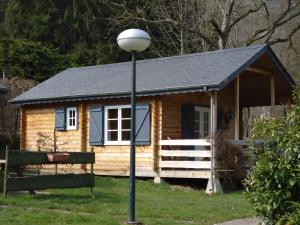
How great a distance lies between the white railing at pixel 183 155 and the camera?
17219mm

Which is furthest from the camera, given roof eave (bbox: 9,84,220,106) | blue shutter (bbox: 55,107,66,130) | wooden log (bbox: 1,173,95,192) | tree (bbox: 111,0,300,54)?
tree (bbox: 111,0,300,54)

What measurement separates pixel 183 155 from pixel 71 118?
17.5 ft

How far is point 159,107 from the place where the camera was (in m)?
18.8

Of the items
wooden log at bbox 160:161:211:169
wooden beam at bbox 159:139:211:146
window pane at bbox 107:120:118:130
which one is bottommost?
wooden log at bbox 160:161:211:169

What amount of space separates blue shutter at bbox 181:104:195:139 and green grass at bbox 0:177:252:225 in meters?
3.45

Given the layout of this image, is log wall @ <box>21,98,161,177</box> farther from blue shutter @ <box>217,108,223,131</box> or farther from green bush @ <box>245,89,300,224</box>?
green bush @ <box>245,89,300,224</box>

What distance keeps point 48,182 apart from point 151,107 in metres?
6.24

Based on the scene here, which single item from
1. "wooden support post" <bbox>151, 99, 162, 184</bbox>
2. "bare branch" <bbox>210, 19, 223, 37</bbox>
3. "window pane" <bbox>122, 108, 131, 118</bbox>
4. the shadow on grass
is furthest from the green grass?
"bare branch" <bbox>210, 19, 223, 37</bbox>

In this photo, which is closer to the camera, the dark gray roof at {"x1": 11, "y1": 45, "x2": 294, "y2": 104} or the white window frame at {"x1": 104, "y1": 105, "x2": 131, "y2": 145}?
the dark gray roof at {"x1": 11, "y1": 45, "x2": 294, "y2": 104}

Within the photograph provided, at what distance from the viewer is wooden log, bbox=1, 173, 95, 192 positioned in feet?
42.3

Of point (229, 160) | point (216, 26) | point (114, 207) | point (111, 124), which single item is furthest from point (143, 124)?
point (216, 26)

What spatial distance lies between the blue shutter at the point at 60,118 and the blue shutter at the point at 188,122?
447 cm

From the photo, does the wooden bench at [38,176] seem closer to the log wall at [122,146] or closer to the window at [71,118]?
the log wall at [122,146]

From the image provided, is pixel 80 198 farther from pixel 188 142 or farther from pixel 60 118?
pixel 60 118
